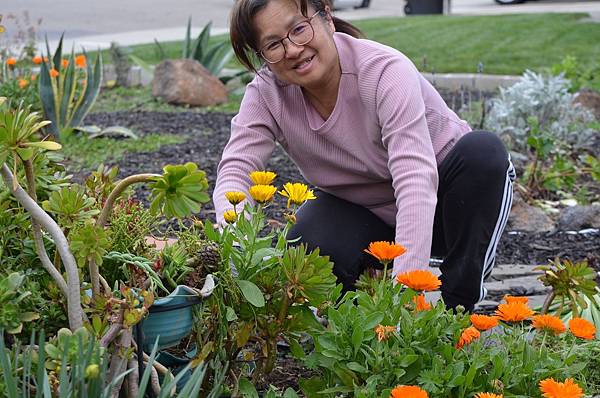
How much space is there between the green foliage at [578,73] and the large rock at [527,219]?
2.47 meters

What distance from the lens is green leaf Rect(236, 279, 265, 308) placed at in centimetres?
196

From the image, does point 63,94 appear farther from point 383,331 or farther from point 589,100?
point 383,331

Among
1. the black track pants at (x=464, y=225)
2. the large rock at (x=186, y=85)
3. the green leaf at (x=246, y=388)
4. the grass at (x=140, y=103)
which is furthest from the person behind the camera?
the large rock at (x=186, y=85)

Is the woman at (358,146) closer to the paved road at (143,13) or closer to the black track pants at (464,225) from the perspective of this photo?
the black track pants at (464,225)

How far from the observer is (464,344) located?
6.38ft

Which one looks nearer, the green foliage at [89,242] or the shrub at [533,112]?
the green foliage at [89,242]

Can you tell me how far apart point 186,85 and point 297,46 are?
5.08 m

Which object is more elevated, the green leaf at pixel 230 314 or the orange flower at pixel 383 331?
the orange flower at pixel 383 331

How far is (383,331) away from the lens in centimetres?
184

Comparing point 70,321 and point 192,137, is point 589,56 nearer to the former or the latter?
point 192,137

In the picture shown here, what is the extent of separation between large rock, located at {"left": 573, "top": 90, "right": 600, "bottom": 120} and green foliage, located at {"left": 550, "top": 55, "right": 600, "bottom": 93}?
0.06 m

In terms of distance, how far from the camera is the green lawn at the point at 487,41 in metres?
9.15

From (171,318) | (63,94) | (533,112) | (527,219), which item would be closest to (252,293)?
(171,318)

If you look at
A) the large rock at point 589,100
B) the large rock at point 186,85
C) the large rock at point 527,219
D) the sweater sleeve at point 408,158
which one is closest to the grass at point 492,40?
the large rock at point 589,100
